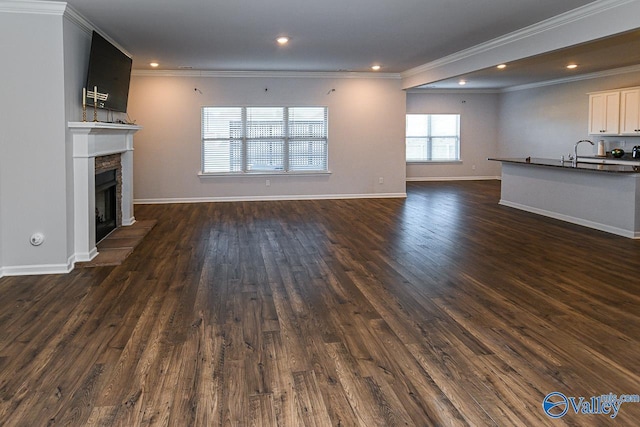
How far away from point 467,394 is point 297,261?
9.92ft

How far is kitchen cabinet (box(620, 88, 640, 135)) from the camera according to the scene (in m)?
9.36

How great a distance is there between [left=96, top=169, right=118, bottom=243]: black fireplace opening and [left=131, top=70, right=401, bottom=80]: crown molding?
337cm

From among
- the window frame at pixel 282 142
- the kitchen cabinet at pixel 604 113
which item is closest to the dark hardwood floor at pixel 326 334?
the window frame at pixel 282 142

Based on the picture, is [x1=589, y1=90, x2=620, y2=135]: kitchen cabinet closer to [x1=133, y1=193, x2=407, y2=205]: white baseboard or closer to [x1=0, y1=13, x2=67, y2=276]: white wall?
[x1=133, y1=193, x2=407, y2=205]: white baseboard

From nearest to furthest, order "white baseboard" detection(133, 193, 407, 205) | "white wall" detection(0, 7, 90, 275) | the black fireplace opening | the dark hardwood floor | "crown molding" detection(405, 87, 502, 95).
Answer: the dark hardwood floor, "white wall" detection(0, 7, 90, 275), the black fireplace opening, "white baseboard" detection(133, 193, 407, 205), "crown molding" detection(405, 87, 502, 95)

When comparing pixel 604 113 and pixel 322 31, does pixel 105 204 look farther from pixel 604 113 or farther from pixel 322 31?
pixel 604 113

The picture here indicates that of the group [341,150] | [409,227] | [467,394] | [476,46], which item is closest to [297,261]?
[409,227]

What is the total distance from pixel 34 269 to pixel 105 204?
1974 mm

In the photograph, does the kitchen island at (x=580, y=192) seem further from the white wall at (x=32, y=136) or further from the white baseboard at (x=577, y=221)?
the white wall at (x=32, y=136)

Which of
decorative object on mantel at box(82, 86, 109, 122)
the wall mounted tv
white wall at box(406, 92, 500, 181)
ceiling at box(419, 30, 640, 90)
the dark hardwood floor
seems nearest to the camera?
the dark hardwood floor

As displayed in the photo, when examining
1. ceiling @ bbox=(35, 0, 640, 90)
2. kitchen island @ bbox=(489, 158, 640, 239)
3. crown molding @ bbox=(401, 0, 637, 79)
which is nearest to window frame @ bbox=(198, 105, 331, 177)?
ceiling @ bbox=(35, 0, 640, 90)

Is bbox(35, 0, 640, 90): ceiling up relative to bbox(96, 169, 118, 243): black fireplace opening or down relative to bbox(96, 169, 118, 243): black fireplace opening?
up

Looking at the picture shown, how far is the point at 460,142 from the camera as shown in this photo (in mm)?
14484

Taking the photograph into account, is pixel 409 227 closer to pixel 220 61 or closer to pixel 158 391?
pixel 220 61
